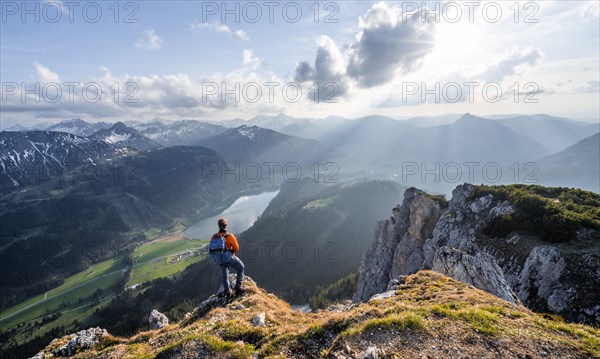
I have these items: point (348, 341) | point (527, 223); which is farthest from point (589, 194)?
point (348, 341)

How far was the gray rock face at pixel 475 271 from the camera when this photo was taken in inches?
945

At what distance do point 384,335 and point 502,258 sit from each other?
29362 mm

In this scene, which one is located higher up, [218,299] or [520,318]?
[520,318]

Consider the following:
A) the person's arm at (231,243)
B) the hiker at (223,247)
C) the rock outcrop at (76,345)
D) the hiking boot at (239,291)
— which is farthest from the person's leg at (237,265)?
the rock outcrop at (76,345)

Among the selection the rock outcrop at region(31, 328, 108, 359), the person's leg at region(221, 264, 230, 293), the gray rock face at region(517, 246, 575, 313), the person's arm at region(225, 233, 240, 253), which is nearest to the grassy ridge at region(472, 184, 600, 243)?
the gray rock face at region(517, 246, 575, 313)

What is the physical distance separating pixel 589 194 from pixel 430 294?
147ft

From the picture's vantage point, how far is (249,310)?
20.2 meters

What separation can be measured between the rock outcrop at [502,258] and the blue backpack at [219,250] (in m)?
16.5

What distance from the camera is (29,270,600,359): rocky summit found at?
42.4ft

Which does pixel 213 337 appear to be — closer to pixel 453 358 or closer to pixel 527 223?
pixel 453 358

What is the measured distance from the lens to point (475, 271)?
86.3 ft

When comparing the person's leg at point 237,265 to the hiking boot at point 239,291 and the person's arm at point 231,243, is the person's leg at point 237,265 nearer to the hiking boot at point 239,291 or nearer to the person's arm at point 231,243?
the hiking boot at point 239,291

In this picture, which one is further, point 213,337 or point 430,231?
point 430,231

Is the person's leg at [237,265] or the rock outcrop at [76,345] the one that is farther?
the person's leg at [237,265]
